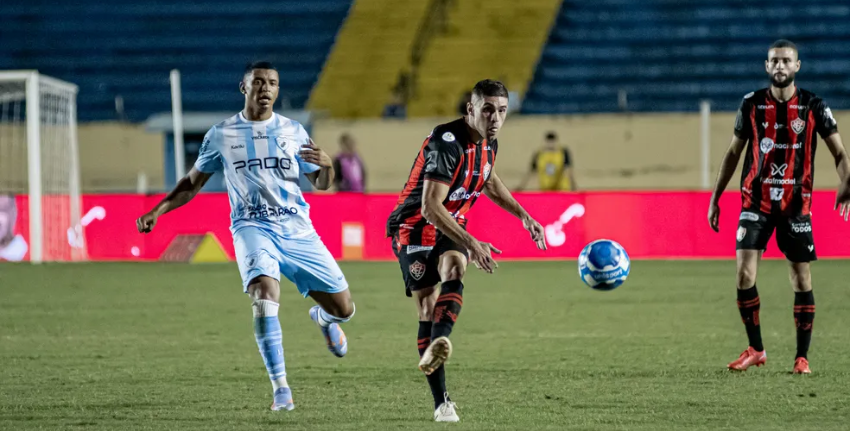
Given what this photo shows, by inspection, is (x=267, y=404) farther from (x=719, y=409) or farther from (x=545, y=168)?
(x=545, y=168)

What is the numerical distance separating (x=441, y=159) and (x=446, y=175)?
0.08 meters

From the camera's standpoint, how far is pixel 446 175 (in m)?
6.21

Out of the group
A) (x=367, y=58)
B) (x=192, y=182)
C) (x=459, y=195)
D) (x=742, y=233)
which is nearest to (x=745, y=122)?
(x=742, y=233)

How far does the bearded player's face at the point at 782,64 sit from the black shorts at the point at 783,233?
0.85m

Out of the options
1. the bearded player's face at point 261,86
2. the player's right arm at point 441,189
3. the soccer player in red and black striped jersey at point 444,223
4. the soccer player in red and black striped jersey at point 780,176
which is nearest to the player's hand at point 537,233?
the soccer player in red and black striped jersey at point 444,223

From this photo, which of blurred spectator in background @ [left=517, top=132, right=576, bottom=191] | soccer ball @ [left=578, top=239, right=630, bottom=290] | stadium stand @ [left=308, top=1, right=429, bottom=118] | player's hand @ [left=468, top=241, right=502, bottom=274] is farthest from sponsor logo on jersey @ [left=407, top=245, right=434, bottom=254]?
stadium stand @ [left=308, top=1, right=429, bottom=118]

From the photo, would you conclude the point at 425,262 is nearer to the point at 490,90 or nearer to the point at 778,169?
the point at 490,90

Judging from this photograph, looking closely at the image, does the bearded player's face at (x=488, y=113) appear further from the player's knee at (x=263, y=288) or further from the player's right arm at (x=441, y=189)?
the player's knee at (x=263, y=288)

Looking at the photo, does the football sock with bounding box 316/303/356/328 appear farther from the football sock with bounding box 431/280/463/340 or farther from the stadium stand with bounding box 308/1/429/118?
the stadium stand with bounding box 308/1/429/118

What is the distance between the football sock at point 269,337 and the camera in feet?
21.8

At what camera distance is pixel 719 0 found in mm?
26484

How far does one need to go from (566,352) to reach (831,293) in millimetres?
5220

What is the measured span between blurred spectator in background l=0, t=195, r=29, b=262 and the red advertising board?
0.10 feet

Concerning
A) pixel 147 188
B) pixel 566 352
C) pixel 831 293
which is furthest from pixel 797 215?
pixel 147 188
